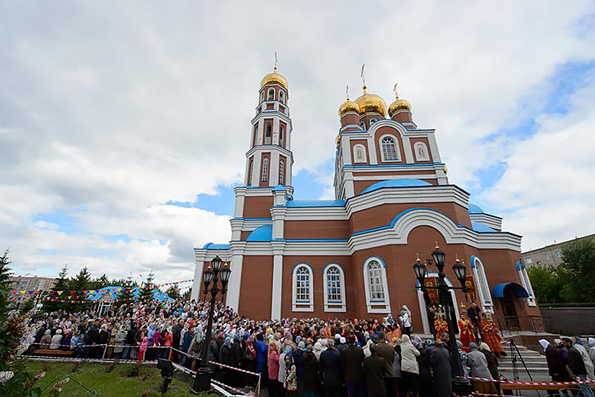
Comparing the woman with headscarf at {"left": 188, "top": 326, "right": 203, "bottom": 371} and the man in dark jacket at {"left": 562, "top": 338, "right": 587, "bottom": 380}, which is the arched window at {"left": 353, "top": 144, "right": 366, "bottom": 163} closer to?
the man in dark jacket at {"left": 562, "top": 338, "right": 587, "bottom": 380}

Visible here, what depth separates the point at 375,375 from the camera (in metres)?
5.38

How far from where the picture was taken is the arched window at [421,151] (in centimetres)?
2055

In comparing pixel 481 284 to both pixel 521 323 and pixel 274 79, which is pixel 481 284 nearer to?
pixel 521 323

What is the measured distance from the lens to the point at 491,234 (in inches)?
638

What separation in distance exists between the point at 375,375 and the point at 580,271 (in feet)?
Answer: 95.5

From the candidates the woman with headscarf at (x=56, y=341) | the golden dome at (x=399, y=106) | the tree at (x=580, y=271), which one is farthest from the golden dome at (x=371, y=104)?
the woman with headscarf at (x=56, y=341)

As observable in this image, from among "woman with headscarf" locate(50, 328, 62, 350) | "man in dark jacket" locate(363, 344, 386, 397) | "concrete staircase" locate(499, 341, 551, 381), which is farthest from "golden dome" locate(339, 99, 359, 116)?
"woman with headscarf" locate(50, 328, 62, 350)

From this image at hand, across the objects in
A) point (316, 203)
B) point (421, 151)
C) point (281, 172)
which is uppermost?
point (421, 151)

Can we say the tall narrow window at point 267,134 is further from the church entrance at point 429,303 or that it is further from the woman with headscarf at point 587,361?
the woman with headscarf at point 587,361

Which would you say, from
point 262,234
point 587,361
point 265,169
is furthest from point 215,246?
point 587,361

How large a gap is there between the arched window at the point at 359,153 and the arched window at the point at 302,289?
8.93m

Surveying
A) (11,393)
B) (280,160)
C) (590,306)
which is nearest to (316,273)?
(280,160)

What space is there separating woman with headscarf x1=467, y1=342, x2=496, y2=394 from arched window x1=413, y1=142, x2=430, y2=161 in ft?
55.3

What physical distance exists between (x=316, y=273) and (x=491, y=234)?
10.7 meters
